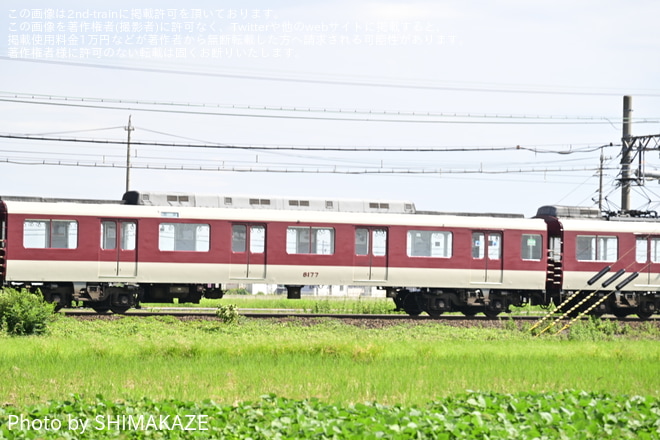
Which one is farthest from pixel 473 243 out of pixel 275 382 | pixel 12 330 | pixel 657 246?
pixel 275 382

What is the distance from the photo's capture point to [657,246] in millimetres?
33406

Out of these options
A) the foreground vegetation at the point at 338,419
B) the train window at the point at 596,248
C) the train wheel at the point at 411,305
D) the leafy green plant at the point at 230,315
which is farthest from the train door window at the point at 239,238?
the foreground vegetation at the point at 338,419

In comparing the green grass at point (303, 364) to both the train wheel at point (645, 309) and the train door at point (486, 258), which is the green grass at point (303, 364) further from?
the train wheel at point (645, 309)

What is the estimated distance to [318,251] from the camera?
30047mm

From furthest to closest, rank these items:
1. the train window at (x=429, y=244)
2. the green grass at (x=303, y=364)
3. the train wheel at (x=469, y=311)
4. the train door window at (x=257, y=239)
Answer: the train wheel at (x=469, y=311) → the train window at (x=429, y=244) → the train door window at (x=257, y=239) → the green grass at (x=303, y=364)

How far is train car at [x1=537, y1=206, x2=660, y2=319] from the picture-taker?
32406 mm

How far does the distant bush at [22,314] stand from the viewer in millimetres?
23312

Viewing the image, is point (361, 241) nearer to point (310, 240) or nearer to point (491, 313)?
point (310, 240)

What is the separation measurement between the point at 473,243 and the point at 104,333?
13035 millimetres

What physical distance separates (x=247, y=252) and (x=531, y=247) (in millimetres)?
9719

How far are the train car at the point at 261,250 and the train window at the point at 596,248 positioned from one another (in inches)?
51.0

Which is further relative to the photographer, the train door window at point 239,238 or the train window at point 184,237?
the train door window at point 239,238

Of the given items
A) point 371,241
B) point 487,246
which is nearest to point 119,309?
point 371,241

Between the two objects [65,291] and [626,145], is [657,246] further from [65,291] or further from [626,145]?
[65,291]
